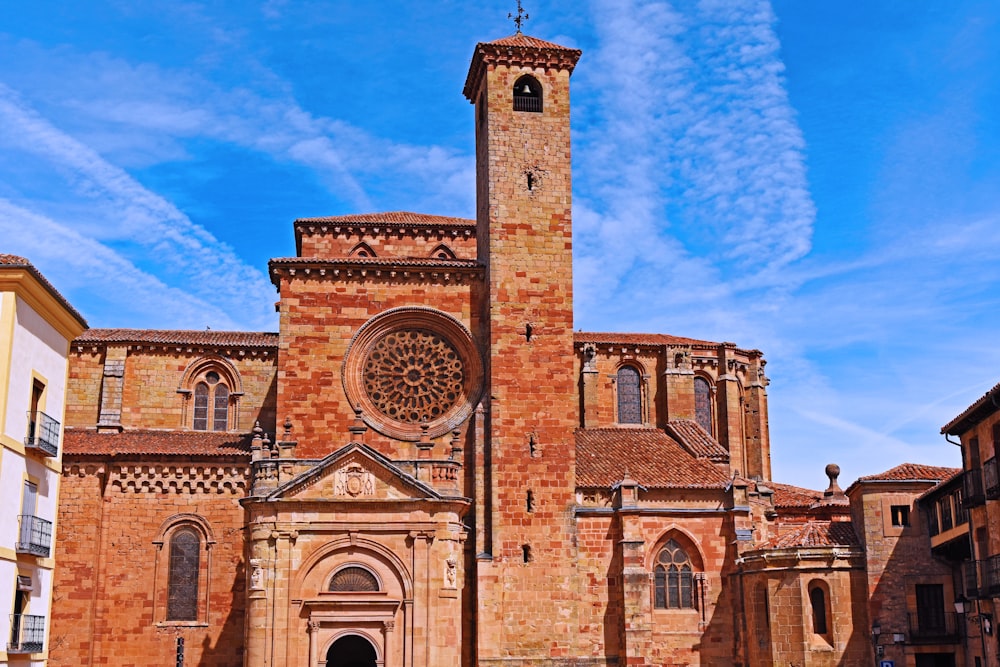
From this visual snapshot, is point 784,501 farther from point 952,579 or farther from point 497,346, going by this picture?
point 497,346

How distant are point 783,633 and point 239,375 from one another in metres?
20.8

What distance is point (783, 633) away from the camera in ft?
114

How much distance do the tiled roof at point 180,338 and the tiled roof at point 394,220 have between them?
479 centimetres

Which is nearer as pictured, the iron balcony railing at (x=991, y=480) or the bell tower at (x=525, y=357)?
the iron balcony railing at (x=991, y=480)

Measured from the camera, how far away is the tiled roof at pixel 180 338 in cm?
4222

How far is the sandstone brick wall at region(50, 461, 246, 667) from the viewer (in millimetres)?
36250

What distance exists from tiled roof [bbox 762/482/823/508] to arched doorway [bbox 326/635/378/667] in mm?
17869

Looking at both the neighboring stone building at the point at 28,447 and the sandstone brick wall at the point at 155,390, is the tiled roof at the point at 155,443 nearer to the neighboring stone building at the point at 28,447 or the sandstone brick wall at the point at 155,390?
the sandstone brick wall at the point at 155,390

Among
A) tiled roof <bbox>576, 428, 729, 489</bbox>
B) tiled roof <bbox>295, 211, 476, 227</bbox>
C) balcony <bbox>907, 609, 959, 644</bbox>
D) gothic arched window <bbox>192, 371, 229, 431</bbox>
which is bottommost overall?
balcony <bbox>907, 609, 959, 644</bbox>

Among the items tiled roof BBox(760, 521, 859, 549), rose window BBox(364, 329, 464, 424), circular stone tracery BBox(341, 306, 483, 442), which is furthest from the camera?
rose window BBox(364, 329, 464, 424)

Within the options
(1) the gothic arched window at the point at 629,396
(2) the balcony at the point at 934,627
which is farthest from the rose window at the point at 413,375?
(2) the balcony at the point at 934,627

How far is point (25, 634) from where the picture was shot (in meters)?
24.4

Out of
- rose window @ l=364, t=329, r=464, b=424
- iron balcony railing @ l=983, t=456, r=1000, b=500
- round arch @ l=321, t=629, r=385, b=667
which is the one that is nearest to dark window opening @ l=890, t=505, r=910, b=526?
iron balcony railing @ l=983, t=456, r=1000, b=500

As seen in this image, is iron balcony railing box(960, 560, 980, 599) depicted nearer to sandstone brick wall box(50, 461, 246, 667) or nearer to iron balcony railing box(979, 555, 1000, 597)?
iron balcony railing box(979, 555, 1000, 597)
